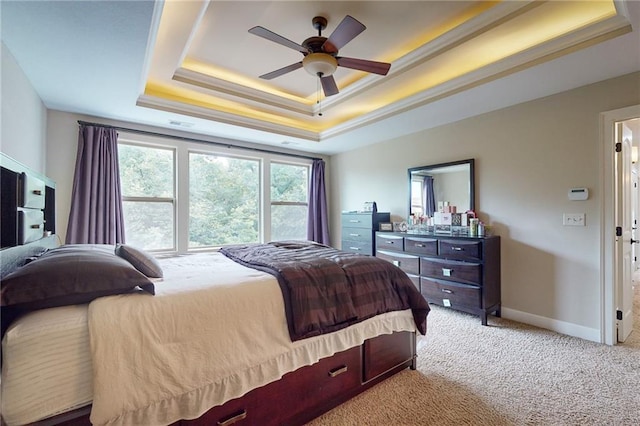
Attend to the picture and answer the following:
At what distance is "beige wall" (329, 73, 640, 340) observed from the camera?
2.79 m

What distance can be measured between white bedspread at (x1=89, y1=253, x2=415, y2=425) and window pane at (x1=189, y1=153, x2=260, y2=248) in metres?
2.92

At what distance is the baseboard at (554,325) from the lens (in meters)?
2.78

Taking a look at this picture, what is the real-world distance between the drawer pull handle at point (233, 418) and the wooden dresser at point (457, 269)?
2754 millimetres

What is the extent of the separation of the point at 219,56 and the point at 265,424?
3238 millimetres

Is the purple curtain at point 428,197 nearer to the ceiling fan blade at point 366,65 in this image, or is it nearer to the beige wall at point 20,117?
the ceiling fan blade at point 366,65

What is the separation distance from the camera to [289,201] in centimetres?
555

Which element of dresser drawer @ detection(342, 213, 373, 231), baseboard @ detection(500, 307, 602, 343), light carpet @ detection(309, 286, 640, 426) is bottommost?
light carpet @ detection(309, 286, 640, 426)

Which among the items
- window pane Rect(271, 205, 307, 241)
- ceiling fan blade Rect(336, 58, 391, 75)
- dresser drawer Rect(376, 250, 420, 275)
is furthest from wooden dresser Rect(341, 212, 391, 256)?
ceiling fan blade Rect(336, 58, 391, 75)

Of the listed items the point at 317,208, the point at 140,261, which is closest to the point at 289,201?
the point at 317,208

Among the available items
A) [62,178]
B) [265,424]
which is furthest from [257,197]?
[265,424]

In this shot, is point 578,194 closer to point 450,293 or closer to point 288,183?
point 450,293

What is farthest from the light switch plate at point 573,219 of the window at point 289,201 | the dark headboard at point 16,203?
the dark headboard at point 16,203

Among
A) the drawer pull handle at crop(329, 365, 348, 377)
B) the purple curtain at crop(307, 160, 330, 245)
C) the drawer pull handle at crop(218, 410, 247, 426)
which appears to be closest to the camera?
the drawer pull handle at crop(218, 410, 247, 426)

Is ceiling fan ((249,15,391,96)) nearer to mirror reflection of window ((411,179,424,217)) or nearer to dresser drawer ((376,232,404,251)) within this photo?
mirror reflection of window ((411,179,424,217))
